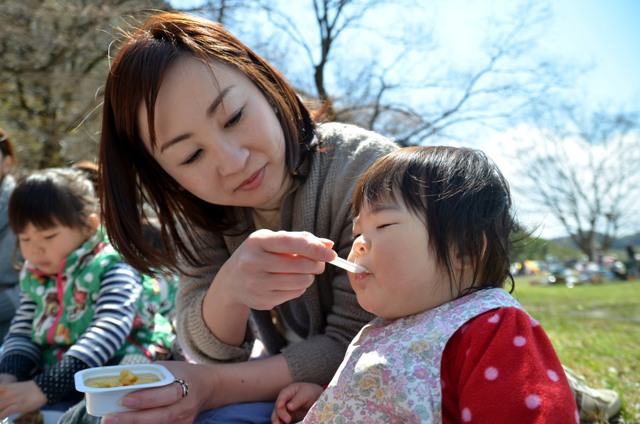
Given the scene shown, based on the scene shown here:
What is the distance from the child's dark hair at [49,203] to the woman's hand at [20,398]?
74 cm

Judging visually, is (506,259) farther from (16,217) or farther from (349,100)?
(349,100)

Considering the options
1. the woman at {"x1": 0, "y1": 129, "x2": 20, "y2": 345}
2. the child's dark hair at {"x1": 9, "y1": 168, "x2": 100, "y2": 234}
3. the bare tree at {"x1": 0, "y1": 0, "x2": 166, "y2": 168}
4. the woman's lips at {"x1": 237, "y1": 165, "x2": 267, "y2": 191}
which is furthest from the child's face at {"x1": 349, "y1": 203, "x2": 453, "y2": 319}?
the bare tree at {"x1": 0, "y1": 0, "x2": 166, "y2": 168}

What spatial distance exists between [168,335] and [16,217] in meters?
0.85

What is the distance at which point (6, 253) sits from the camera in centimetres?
344

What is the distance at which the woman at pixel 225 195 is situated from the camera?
1.64m

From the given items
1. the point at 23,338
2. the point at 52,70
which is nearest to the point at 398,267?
the point at 23,338

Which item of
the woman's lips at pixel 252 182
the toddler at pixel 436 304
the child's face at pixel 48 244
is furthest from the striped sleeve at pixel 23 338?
the toddler at pixel 436 304

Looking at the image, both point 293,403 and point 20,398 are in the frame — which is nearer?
point 293,403

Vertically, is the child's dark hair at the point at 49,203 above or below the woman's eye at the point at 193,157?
below

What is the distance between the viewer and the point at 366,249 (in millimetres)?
1339

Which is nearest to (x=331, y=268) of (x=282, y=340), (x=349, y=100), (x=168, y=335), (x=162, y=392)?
(x=282, y=340)

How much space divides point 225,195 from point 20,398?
1.07 meters

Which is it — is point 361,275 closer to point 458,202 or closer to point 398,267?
point 398,267

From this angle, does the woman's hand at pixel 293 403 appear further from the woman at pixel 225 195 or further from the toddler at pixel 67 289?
the toddler at pixel 67 289
